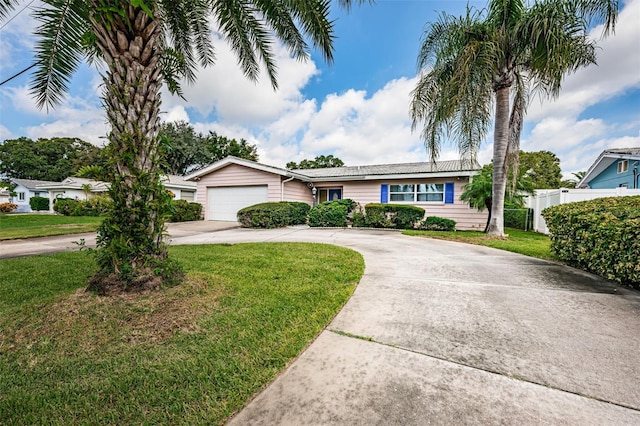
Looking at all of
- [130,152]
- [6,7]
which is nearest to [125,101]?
[130,152]

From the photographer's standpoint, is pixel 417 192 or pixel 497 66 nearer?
pixel 497 66

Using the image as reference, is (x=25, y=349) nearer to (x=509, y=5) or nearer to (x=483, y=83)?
(x=483, y=83)

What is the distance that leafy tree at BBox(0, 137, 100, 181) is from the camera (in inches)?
1532

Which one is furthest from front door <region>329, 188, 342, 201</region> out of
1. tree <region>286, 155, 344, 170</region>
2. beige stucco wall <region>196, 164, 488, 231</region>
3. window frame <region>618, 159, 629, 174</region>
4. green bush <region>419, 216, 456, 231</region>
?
tree <region>286, 155, 344, 170</region>

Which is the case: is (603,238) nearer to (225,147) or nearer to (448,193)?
(448,193)

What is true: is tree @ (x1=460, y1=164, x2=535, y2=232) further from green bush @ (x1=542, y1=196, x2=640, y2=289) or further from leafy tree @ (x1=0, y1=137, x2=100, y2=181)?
leafy tree @ (x1=0, y1=137, x2=100, y2=181)

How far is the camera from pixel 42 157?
3981 centimetres

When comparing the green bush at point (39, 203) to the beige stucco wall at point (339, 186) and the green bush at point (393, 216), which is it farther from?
the green bush at point (393, 216)

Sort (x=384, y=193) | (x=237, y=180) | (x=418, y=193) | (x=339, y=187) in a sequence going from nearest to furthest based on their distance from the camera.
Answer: (x=418, y=193)
(x=384, y=193)
(x=237, y=180)
(x=339, y=187)

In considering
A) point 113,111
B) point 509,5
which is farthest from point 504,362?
point 509,5

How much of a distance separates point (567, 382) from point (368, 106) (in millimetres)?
13582

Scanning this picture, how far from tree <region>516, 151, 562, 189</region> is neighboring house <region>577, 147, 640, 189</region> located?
12290 mm

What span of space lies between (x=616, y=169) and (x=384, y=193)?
42.5ft

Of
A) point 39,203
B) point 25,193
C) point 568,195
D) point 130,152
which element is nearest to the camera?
point 130,152
